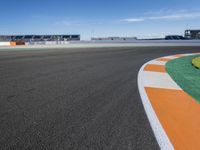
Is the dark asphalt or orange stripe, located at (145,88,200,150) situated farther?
orange stripe, located at (145,88,200,150)

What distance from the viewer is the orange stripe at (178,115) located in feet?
9.36

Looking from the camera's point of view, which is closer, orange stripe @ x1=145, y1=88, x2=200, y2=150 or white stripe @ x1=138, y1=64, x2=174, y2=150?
white stripe @ x1=138, y1=64, x2=174, y2=150

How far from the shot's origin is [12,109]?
3848 millimetres

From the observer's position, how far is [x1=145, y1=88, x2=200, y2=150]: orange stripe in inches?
112

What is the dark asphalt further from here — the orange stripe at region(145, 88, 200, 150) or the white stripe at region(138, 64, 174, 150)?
the orange stripe at region(145, 88, 200, 150)

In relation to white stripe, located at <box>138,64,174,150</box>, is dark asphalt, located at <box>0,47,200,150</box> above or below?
above

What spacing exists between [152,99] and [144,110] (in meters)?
0.81

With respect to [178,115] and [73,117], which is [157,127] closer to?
[178,115]

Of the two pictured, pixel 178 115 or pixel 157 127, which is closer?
pixel 157 127

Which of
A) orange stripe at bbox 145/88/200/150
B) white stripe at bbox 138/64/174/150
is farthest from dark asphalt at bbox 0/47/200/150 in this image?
orange stripe at bbox 145/88/200/150

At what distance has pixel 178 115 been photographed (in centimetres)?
380

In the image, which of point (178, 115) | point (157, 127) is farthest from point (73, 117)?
point (178, 115)

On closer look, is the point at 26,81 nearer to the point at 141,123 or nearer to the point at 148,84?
the point at 148,84

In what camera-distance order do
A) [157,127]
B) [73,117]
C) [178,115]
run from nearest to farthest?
1. [157,127]
2. [73,117]
3. [178,115]
